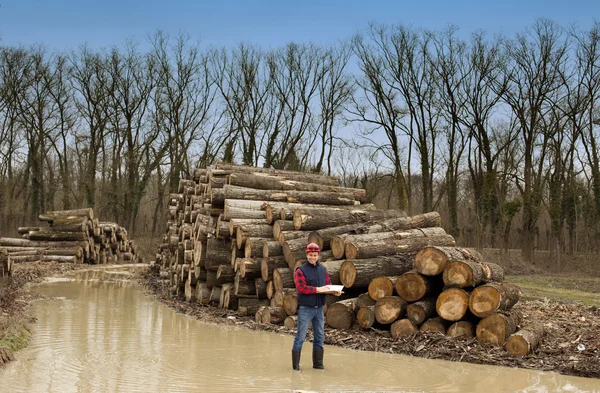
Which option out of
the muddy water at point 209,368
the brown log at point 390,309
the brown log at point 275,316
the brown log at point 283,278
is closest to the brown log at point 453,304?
the brown log at point 390,309

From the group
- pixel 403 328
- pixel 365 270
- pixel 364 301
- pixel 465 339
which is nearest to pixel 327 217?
pixel 365 270

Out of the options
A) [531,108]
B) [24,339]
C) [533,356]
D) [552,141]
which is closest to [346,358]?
[533,356]

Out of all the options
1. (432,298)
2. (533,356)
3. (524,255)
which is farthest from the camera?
(524,255)

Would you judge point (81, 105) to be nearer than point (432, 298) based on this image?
No

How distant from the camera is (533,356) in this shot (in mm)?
8375

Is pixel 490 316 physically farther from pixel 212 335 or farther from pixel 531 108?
pixel 531 108

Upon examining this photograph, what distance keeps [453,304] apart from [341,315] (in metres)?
1.92

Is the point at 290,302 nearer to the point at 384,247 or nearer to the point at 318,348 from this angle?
the point at 384,247

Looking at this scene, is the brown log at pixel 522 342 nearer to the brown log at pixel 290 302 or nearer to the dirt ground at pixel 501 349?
the dirt ground at pixel 501 349

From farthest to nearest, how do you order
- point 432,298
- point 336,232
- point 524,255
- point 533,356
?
point 524,255 → point 336,232 → point 432,298 → point 533,356

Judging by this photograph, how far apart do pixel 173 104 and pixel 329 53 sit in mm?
11392

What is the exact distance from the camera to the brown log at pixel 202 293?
1395cm

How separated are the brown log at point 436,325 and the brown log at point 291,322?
2.32 m

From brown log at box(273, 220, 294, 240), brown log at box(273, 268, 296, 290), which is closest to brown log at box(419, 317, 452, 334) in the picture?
brown log at box(273, 268, 296, 290)
